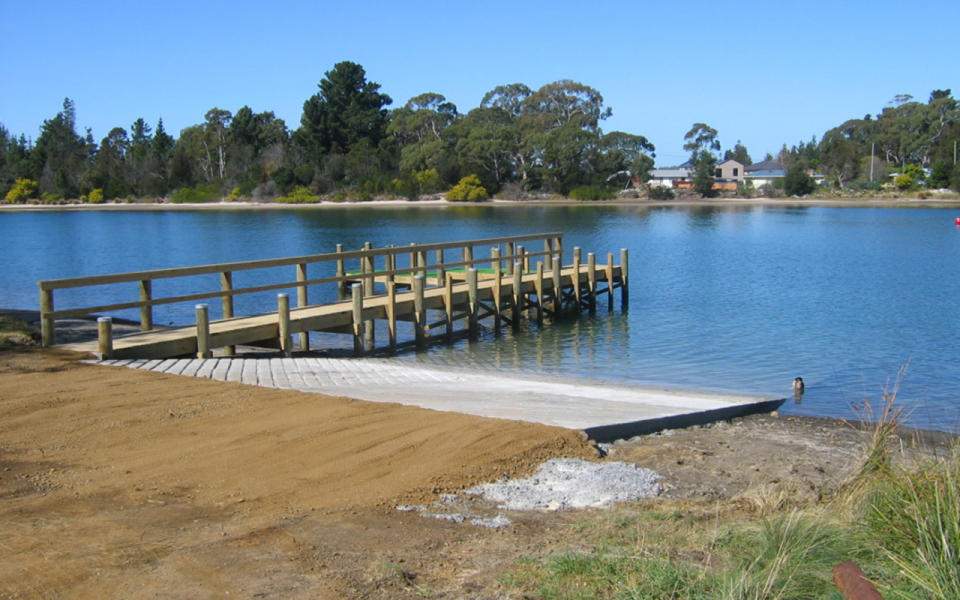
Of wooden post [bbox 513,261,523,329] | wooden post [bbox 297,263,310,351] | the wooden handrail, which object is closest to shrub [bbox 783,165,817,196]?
the wooden handrail

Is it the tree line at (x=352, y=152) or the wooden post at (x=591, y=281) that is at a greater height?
the tree line at (x=352, y=152)

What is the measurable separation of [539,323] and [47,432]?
17.2 m

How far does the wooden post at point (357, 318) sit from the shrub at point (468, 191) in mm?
83814

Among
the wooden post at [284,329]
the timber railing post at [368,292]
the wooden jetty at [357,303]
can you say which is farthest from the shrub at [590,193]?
the wooden post at [284,329]

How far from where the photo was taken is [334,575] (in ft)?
17.9

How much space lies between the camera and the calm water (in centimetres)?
1819

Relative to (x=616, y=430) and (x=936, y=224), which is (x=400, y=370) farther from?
(x=936, y=224)

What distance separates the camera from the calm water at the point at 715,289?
59.7 feet

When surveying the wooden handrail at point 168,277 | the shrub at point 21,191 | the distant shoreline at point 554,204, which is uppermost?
the shrub at point 21,191

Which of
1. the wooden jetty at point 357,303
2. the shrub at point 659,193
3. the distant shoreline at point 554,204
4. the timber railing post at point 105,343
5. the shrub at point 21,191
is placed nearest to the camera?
the timber railing post at point 105,343

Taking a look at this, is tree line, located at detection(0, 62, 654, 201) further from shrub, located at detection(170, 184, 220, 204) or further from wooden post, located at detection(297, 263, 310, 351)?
wooden post, located at detection(297, 263, 310, 351)

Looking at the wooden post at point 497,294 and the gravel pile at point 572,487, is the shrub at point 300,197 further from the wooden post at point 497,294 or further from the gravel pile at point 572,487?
the gravel pile at point 572,487

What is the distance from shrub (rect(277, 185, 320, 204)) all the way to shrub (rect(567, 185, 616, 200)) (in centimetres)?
3114

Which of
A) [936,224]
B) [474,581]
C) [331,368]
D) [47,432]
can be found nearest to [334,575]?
[474,581]
